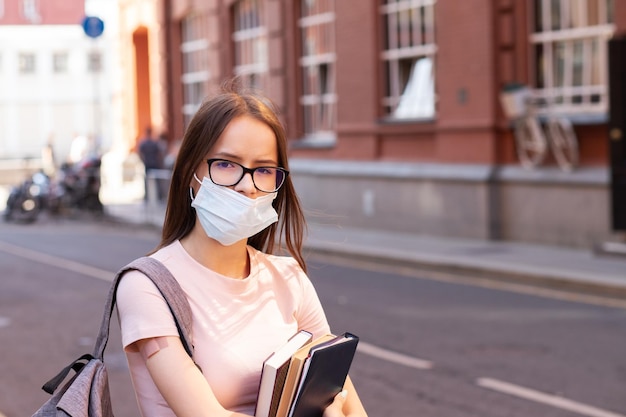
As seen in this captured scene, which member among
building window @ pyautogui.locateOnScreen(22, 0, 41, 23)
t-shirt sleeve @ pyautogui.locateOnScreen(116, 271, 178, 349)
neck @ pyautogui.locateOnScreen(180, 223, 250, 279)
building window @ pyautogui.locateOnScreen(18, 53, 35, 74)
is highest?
building window @ pyautogui.locateOnScreen(22, 0, 41, 23)

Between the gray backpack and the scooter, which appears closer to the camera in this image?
the gray backpack

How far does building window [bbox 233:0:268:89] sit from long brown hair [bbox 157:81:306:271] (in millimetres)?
20449

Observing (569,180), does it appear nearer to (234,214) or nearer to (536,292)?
(536,292)

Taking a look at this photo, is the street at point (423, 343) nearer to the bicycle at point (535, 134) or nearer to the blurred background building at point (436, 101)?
the blurred background building at point (436, 101)

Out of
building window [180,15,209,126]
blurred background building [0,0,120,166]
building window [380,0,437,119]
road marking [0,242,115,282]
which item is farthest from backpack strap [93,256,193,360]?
blurred background building [0,0,120,166]

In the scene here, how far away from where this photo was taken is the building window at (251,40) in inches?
942

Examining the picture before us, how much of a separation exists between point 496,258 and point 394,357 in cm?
606

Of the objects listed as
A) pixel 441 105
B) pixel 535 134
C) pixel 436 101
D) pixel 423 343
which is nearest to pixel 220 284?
pixel 423 343

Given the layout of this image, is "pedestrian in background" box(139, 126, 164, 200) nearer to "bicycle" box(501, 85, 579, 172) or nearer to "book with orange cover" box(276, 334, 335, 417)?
"bicycle" box(501, 85, 579, 172)

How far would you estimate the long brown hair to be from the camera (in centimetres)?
289

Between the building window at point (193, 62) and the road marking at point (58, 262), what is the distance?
363 inches

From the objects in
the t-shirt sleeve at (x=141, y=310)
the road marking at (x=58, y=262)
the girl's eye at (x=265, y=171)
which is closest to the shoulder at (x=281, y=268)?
the girl's eye at (x=265, y=171)

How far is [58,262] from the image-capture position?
16.0 metres

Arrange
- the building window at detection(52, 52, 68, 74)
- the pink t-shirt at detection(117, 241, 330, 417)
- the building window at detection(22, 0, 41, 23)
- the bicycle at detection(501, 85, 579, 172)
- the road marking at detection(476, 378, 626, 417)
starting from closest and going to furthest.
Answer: the pink t-shirt at detection(117, 241, 330, 417) < the road marking at detection(476, 378, 626, 417) < the bicycle at detection(501, 85, 579, 172) < the building window at detection(52, 52, 68, 74) < the building window at detection(22, 0, 41, 23)
